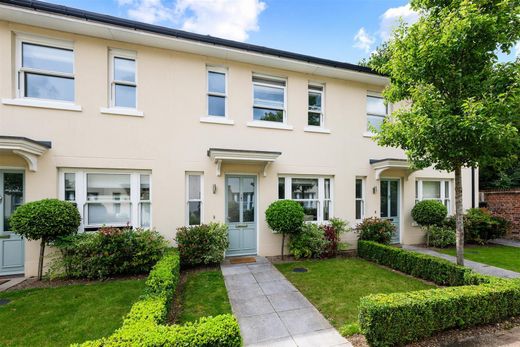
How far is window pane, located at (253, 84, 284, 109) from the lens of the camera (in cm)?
864

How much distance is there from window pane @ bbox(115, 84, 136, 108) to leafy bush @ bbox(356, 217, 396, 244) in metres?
8.98

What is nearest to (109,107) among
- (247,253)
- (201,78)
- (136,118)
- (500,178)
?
(136,118)

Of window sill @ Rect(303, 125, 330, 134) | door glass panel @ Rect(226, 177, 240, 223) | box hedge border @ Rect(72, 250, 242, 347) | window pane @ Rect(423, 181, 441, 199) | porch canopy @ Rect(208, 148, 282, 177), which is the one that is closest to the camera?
box hedge border @ Rect(72, 250, 242, 347)

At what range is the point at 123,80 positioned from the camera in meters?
7.33

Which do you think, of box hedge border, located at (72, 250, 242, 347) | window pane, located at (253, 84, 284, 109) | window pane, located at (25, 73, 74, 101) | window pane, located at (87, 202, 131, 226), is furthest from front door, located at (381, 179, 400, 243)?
window pane, located at (25, 73, 74, 101)

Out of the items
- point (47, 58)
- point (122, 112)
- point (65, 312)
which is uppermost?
point (47, 58)

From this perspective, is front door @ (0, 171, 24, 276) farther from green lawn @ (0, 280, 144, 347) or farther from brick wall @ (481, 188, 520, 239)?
brick wall @ (481, 188, 520, 239)

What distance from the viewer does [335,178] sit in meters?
9.29

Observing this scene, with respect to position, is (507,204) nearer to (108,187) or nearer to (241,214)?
(241,214)

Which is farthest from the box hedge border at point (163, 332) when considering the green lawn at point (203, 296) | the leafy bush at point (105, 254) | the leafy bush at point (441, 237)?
the leafy bush at point (441, 237)

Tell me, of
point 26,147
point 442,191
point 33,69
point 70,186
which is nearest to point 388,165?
point 442,191

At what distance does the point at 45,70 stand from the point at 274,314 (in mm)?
8594

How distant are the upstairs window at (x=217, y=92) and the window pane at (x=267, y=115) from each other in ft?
3.70

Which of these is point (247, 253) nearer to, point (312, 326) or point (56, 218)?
point (312, 326)
